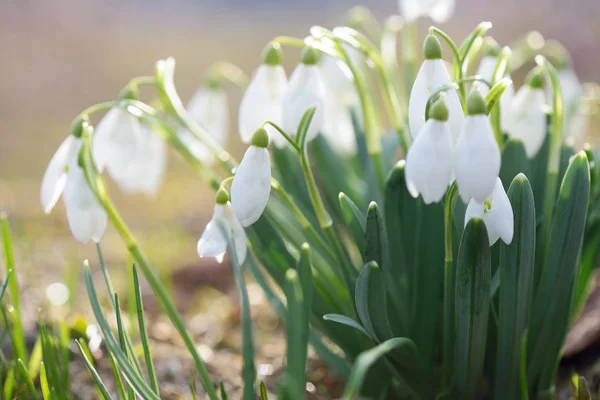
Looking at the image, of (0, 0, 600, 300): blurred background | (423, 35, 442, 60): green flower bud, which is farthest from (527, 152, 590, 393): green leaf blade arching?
(0, 0, 600, 300): blurred background

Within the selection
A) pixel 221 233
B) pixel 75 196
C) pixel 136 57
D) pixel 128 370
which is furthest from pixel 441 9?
pixel 136 57

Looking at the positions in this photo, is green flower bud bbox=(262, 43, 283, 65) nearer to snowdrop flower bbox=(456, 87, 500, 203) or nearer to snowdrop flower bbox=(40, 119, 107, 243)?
snowdrop flower bbox=(40, 119, 107, 243)

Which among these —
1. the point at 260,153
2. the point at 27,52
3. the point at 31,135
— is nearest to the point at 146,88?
the point at 31,135

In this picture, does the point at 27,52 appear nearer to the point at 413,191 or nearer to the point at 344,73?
the point at 344,73

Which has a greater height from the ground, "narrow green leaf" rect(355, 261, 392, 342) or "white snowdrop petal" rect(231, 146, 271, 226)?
"white snowdrop petal" rect(231, 146, 271, 226)

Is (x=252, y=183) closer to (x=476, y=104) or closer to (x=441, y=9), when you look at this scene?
(x=476, y=104)
